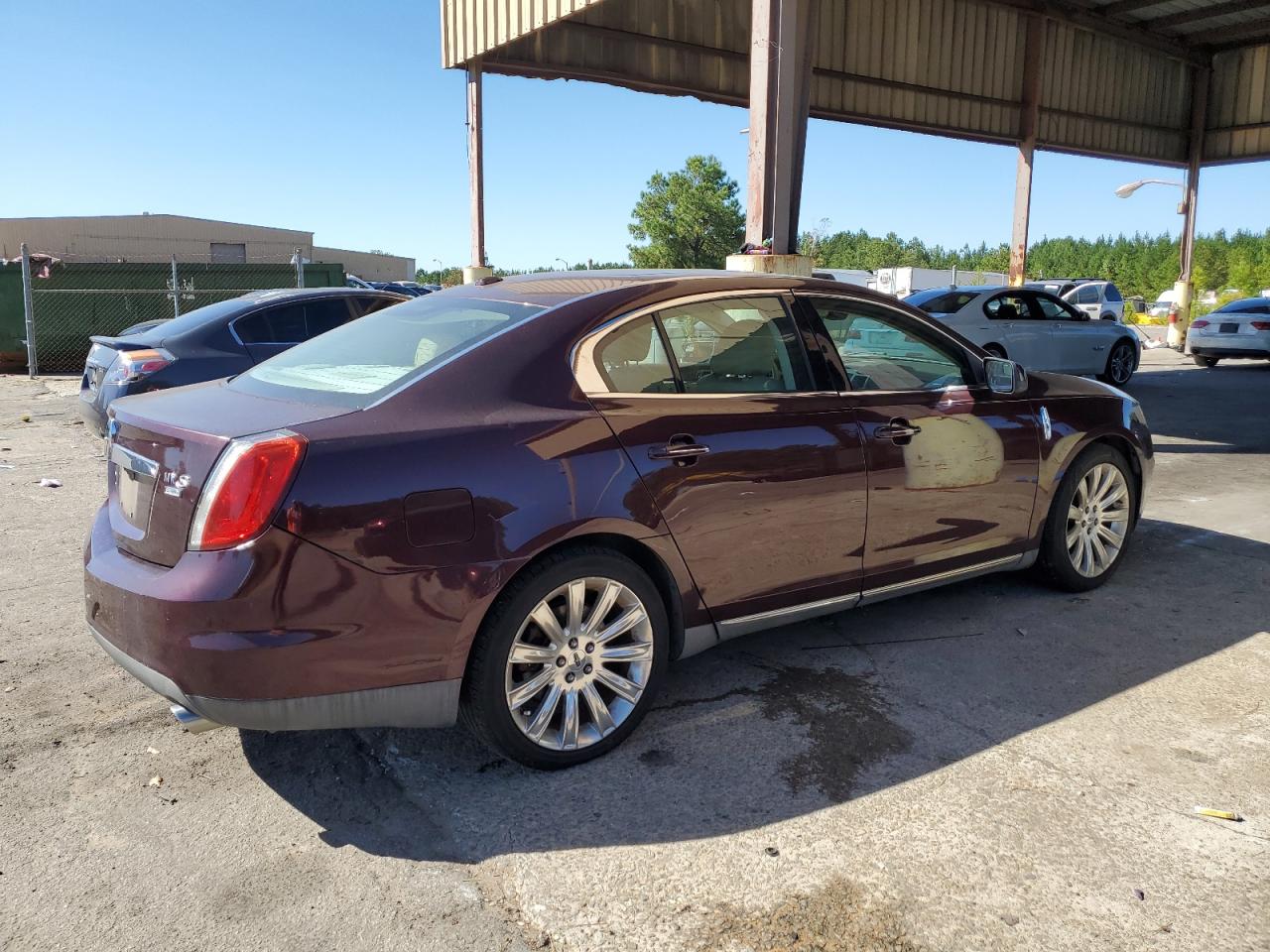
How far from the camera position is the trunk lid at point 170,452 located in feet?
9.22

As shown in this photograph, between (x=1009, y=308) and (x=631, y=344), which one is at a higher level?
(x=1009, y=308)

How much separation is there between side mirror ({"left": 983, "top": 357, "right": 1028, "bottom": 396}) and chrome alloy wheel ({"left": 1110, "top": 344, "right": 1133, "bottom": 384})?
41.7 feet

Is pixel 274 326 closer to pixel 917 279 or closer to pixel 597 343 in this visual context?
pixel 597 343

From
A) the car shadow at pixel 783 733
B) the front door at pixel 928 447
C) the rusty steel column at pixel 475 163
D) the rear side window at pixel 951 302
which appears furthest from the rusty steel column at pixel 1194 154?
the front door at pixel 928 447

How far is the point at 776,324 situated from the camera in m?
3.85

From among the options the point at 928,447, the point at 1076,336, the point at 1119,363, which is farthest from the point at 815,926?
the point at 1119,363

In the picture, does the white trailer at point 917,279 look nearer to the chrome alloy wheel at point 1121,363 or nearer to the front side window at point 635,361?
the chrome alloy wheel at point 1121,363

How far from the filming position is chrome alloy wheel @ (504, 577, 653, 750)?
3.10 meters

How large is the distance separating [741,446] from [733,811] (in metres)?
1.23

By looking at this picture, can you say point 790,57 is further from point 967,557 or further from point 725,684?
point 725,684

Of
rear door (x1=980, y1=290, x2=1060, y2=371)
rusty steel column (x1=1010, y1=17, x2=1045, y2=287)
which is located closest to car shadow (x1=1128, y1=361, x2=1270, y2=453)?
rear door (x1=980, y1=290, x2=1060, y2=371)

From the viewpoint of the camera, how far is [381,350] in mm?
3527

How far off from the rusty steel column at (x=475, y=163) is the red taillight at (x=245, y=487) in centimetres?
1310

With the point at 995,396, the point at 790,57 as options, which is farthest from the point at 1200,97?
A: the point at 995,396
